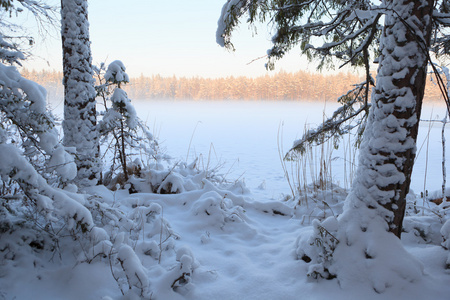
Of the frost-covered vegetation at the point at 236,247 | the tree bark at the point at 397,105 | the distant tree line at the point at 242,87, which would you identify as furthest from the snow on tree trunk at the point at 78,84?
the distant tree line at the point at 242,87

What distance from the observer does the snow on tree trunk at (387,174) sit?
1.65 metres

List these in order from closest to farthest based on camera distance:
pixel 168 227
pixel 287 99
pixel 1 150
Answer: pixel 1 150 < pixel 168 227 < pixel 287 99

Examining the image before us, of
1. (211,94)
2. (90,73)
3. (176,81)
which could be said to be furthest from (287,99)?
(90,73)

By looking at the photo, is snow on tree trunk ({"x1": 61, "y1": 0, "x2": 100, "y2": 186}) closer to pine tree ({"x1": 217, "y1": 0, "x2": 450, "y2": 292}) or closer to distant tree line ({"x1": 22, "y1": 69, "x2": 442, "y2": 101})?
pine tree ({"x1": 217, "y1": 0, "x2": 450, "y2": 292})

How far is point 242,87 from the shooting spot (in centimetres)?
6147

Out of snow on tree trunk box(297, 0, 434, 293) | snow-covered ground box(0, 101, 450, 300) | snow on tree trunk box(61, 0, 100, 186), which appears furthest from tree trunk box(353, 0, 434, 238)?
snow on tree trunk box(61, 0, 100, 186)

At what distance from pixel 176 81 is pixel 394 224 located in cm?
7417

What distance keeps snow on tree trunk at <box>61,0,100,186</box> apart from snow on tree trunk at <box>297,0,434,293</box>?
3062 millimetres

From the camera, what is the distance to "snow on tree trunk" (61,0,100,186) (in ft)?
11.2

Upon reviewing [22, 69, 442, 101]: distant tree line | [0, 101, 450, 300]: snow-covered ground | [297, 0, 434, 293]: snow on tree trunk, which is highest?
[22, 69, 442, 101]: distant tree line

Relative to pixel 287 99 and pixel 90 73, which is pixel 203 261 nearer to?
pixel 90 73

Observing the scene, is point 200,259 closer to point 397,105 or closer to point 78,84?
point 397,105

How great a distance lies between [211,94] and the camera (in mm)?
66938

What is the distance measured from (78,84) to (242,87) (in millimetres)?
60022
